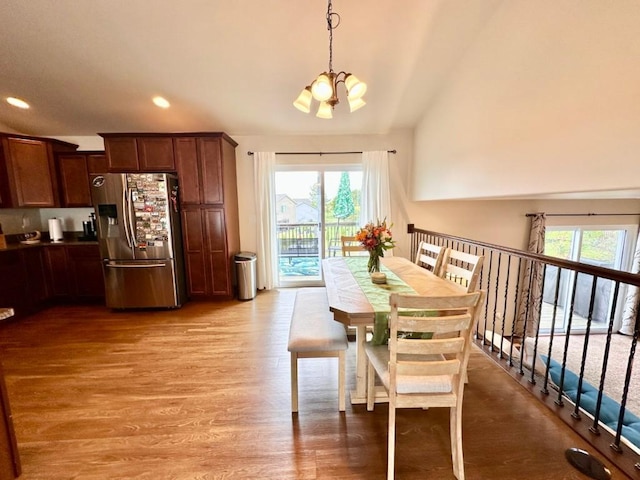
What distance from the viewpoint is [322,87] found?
177cm

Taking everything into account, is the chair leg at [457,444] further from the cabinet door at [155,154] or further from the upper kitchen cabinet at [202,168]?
the cabinet door at [155,154]

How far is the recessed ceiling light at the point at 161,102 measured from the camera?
10.8 feet

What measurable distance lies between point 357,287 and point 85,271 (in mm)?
4022

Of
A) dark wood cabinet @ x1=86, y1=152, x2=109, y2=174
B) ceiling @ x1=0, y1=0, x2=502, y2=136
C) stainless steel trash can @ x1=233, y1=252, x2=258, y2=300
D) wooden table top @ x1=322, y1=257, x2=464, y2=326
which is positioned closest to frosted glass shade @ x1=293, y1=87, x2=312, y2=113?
ceiling @ x1=0, y1=0, x2=502, y2=136

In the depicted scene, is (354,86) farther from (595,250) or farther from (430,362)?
(595,250)

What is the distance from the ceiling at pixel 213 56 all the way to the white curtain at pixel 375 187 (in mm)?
580

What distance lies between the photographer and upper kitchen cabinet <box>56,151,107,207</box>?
3729 mm

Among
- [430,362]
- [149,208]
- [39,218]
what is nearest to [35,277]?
[39,218]

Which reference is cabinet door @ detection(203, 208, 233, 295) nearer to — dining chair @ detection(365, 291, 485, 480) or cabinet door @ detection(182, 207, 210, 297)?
cabinet door @ detection(182, 207, 210, 297)

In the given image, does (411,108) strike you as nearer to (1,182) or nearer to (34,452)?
(34,452)

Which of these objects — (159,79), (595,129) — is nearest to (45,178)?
(159,79)

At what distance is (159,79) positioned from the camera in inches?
117

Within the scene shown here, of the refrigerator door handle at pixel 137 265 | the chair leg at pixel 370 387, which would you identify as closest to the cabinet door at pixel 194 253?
the refrigerator door handle at pixel 137 265

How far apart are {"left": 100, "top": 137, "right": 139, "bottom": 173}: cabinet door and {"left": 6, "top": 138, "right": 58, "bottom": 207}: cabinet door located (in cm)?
96
